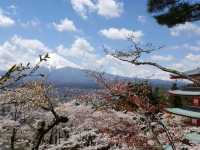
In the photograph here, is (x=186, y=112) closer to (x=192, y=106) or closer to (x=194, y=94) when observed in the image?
(x=192, y=106)

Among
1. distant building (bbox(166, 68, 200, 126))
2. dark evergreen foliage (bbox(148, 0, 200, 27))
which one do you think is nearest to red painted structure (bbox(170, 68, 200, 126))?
distant building (bbox(166, 68, 200, 126))

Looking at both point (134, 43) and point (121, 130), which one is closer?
point (134, 43)

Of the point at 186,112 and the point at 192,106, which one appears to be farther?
the point at 192,106

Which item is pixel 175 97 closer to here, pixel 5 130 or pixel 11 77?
pixel 5 130

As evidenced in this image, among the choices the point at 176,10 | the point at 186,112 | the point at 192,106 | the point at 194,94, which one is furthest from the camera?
the point at 192,106

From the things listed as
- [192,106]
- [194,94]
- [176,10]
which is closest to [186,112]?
[192,106]

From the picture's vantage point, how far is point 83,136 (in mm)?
33250

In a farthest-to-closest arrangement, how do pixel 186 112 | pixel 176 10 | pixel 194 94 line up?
pixel 186 112 → pixel 194 94 → pixel 176 10

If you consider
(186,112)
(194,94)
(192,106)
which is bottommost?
(186,112)

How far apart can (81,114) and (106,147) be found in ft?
31.1

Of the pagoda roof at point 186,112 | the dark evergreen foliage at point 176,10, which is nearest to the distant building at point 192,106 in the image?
the pagoda roof at point 186,112

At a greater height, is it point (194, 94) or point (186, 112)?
point (194, 94)

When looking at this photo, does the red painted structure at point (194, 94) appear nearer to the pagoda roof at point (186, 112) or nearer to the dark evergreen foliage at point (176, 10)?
the pagoda roof at point (186, 112)

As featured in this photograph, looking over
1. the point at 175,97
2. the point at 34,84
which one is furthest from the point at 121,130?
the point at 175,97
